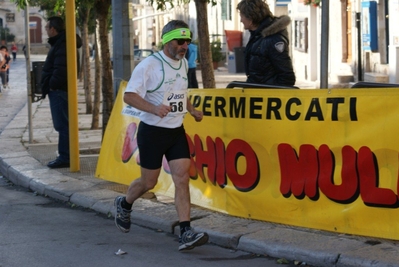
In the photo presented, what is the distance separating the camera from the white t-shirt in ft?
20.5

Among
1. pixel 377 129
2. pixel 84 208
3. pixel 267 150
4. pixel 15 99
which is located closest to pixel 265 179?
pixel 267 150

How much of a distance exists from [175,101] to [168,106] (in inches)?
7.1

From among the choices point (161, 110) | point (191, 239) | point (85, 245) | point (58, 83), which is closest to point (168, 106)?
point (161, 110)

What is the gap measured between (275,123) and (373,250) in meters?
1.47

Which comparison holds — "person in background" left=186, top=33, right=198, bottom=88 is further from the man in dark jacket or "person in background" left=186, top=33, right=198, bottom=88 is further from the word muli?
the word muli

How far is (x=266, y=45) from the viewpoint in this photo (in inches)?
278

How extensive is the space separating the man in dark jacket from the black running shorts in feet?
13.2

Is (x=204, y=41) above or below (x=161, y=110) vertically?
above

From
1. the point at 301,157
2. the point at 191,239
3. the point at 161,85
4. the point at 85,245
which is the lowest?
the point at 85,245

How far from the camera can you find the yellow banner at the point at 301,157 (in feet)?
20.0

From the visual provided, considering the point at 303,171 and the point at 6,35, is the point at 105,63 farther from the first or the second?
the point at 6,35

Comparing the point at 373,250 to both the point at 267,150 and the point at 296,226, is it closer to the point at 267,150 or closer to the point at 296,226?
the point at 296,226

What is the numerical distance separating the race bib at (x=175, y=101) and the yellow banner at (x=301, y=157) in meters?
0.82

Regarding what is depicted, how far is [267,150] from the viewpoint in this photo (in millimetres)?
6895
